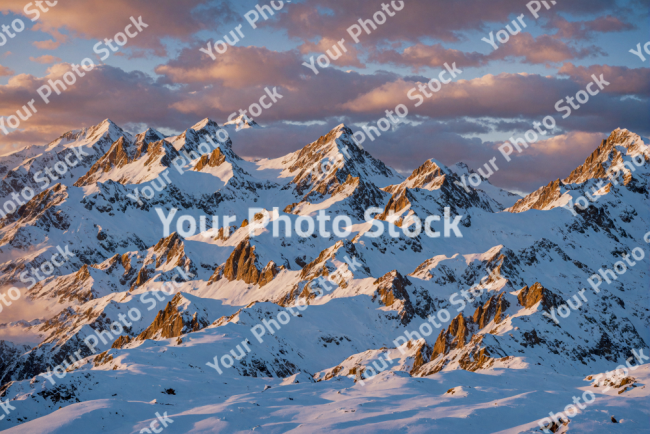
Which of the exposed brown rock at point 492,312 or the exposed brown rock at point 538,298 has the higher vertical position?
the exposed brown rock at point 492,312

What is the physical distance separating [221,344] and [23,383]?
59928 mm

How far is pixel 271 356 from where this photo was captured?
16075cm

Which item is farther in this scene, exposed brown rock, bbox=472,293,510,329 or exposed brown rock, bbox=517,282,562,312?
exposed brown rock, bbox=517,282,562,312

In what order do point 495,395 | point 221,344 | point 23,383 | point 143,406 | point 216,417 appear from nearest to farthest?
point 216,417 → point 143,406 → point 495,395 → point 23,383 → point 221,344

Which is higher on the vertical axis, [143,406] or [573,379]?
[143,406]

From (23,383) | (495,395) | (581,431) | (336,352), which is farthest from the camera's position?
(336,352)

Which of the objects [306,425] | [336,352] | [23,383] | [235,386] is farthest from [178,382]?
[336,352]

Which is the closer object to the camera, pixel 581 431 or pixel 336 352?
pixel 581 431

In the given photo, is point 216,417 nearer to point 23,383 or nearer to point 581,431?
point 581,431

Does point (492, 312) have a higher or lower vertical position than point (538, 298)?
higher

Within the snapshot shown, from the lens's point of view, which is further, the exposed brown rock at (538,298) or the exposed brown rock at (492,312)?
the exposed brown rock at (538,298)

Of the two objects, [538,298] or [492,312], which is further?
[492,312]

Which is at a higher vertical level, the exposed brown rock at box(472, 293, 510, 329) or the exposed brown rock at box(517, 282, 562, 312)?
the exposed brown rock at box(472, 293, 510, 329)

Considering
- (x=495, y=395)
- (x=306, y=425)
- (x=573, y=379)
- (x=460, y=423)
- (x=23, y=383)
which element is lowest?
(x=573, y=379)
